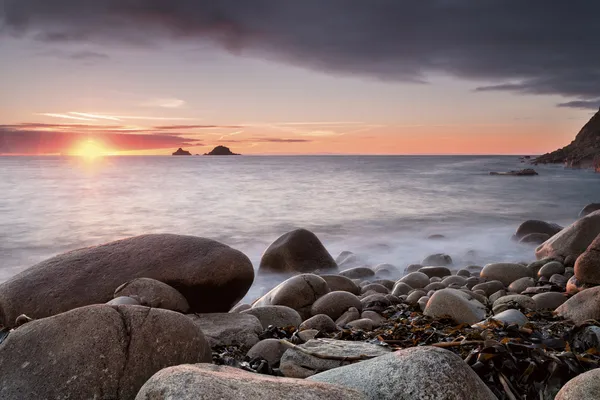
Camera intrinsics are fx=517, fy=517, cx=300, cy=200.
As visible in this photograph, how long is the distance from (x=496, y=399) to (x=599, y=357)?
1090 mm

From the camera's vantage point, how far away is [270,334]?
174 inches

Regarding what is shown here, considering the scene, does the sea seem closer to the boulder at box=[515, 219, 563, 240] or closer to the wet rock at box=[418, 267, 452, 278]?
the boulder at box=[515, 219, 563, 240]

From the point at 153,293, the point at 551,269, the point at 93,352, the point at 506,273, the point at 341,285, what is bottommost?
the point at 341,285

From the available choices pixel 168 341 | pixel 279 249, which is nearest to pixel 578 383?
pixel 168 341

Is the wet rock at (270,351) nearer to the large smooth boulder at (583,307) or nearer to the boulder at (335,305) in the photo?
the boulder at (335,305)

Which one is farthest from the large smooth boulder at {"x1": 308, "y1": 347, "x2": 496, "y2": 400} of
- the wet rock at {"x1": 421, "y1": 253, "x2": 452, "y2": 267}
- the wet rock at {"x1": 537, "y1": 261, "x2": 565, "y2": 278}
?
the wet rock at {"x1": 421, "y1": 253, "x2": 452, "y2": 267}

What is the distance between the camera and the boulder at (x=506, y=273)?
8078 millimetres

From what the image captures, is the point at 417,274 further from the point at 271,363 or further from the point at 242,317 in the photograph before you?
the point at 271,363

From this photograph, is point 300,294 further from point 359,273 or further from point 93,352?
point 359,273

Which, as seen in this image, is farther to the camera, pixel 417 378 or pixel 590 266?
pixel 590 266

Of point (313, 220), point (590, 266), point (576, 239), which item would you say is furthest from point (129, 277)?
point (313, 220)

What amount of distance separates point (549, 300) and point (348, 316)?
7.59ft

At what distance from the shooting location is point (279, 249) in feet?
32.8

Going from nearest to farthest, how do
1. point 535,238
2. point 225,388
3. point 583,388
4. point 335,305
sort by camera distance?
1. point 225,388
2. point 583,388
3. point 335,305
4. point 535,238
